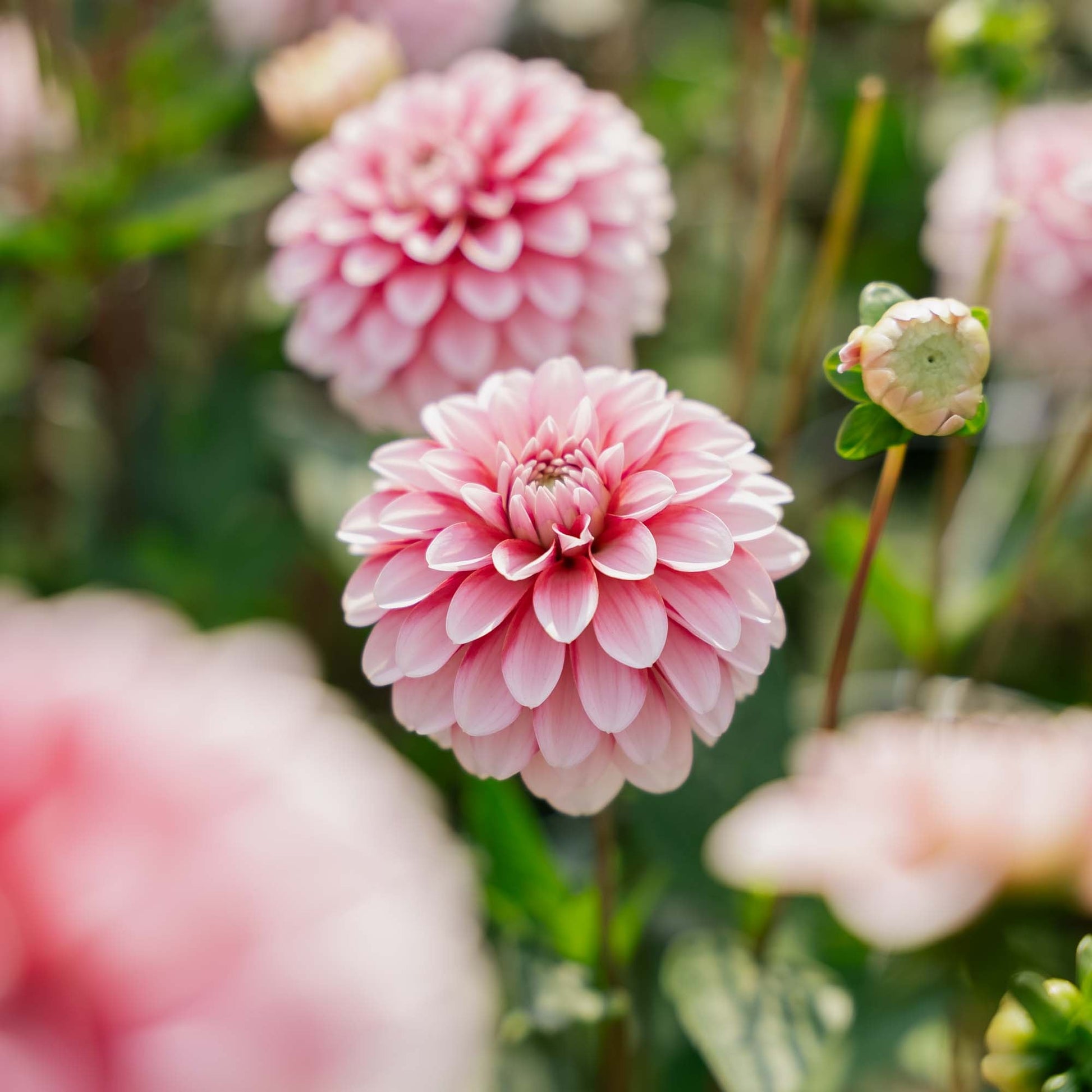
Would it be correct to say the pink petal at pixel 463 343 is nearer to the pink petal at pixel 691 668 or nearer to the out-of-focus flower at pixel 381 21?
the pink petal at pixel 691 668

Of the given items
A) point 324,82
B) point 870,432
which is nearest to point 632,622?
point 870,432

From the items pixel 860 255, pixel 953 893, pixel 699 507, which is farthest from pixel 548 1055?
pixel 860 255

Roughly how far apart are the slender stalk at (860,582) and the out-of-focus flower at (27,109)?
822mm

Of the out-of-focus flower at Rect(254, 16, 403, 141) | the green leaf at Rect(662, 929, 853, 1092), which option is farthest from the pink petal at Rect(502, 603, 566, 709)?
the out-of-focus flower at Rect(254, 16, 403, 141)

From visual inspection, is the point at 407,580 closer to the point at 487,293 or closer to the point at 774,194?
the point at 487,293

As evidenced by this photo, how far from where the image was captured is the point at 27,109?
1021 millimetres

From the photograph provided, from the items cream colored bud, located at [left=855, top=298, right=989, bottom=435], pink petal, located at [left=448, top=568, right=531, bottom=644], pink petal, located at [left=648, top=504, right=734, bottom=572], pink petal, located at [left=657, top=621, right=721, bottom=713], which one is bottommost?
pink petal, located at [left=657, top=621, right=721, bottom=713]

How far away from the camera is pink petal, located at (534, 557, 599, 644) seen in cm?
40

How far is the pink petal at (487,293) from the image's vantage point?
58 cm

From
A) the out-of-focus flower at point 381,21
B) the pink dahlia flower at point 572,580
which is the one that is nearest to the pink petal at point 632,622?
the pink dahlia flower at point 572,580

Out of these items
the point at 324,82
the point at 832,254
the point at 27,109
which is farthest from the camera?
the point at 27,109

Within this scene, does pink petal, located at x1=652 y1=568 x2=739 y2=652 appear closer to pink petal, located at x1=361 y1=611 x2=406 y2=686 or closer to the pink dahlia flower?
the pink dahlia flower

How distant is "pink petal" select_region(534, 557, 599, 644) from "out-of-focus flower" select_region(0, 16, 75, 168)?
0.77 metres

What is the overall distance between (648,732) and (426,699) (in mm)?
92
